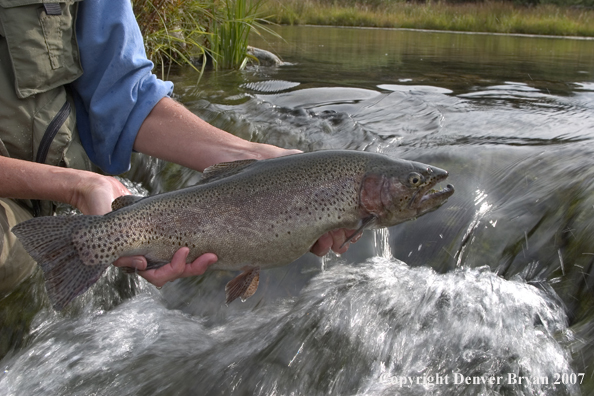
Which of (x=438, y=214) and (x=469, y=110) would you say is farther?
(x=469, y=110)

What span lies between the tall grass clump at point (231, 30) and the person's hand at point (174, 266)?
246 inches

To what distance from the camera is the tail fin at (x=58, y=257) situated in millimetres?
2652

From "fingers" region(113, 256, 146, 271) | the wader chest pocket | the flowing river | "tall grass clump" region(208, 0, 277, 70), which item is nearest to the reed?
"tall grass clump" region(208, 0, 277, 70)

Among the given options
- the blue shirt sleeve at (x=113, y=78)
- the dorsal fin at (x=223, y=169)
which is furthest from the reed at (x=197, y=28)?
the dorsal fin at (x=223, y=169)

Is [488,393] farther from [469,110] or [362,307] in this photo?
[469,110]

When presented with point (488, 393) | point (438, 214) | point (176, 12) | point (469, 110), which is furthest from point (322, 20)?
point (488, 393)

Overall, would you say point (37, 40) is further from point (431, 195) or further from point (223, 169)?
point (431, 195)

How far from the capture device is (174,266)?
2.75 meters

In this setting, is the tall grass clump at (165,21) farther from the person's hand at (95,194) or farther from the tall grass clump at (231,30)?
the person's hand at (95,194)

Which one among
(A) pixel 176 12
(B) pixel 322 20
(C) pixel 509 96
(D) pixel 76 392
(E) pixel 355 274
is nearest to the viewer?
(D) pixel 76 392

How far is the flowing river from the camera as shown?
3111mm

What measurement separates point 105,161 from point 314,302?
1552 mm

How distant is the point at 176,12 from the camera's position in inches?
328

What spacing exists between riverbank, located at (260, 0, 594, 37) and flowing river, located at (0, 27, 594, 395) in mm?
18633
